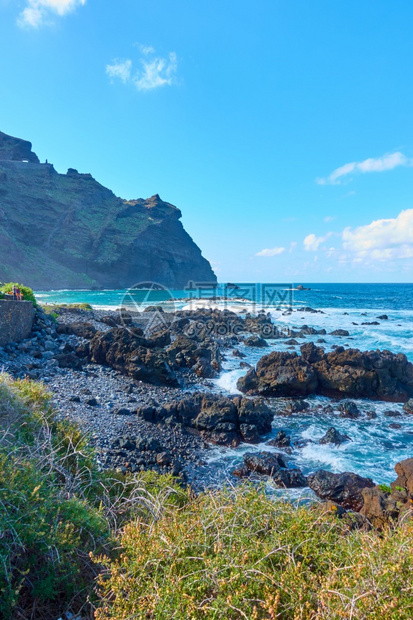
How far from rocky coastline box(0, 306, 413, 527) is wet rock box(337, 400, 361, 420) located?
0.14 ft

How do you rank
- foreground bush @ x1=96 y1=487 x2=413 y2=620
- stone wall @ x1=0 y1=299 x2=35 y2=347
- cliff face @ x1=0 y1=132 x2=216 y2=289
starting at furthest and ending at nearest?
cliff face @ x1=0 y1=132 x2=216 y2=289, stone wall @ x1=0 y1=299 x2=35 y2=347, foreground bush @ x1=96 y1=487 x2=413 y2=620

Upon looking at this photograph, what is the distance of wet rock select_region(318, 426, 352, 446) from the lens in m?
10.3

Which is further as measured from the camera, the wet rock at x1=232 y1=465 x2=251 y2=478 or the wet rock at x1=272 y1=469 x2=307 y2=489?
the wet rock at x1=232 y1=465 x2=251 y2=478

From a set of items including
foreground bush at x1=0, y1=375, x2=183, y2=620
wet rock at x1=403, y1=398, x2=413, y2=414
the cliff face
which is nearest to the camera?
foreground bush at x1=0, y1=375, x2=183, y2=620

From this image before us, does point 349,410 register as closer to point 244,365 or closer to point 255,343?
point 244,365

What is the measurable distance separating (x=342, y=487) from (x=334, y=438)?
9.30 feet

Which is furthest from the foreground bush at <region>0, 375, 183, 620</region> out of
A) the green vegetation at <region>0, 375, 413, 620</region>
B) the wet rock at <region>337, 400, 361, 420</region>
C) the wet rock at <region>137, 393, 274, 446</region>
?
the wet rock at <region>337, 400, 361, 420</region>

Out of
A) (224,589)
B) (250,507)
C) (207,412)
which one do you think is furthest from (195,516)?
(207,412)

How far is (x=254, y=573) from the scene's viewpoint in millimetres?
2533

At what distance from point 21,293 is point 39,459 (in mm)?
14004

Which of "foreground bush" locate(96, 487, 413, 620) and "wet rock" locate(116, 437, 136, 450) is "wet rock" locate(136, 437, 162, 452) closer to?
"wet rock" locate(116, 437, 136, 450)

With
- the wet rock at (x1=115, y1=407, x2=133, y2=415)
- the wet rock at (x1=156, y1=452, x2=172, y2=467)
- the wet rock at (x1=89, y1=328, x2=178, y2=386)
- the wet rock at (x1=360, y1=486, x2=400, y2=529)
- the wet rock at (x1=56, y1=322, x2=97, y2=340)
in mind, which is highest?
the wet rock at (x1=56, y1=322, x2=97, y2=340)

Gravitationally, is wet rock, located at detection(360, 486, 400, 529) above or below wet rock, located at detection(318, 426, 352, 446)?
above

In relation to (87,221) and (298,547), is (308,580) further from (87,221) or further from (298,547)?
(87,221)
